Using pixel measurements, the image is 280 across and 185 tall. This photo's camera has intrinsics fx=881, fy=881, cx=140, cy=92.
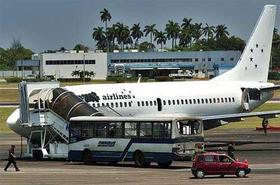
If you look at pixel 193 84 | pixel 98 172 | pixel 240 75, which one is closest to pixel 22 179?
pixel 98 172

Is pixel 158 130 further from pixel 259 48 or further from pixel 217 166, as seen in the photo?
pixel 259 48

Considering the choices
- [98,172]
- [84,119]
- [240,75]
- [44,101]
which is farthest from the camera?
[240,75]

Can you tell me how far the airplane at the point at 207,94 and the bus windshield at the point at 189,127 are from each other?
7.23 m

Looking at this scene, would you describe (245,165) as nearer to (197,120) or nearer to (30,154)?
(197,120)

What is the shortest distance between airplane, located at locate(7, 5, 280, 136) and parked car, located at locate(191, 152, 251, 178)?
14846mm

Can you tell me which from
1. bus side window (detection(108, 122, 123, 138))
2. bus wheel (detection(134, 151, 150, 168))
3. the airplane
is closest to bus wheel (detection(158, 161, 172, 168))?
bus wheel (detection(134, 151, 150, 168))

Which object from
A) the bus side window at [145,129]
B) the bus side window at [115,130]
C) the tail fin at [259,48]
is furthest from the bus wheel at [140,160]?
the tail fin at [259,48]

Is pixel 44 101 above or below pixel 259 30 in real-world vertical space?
below

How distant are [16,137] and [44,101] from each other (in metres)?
22.8

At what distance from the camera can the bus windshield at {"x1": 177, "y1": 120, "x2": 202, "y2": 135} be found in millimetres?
53000

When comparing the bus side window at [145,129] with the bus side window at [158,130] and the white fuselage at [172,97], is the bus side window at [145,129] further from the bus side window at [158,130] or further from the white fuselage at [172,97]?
the white fuselage at [172,97]

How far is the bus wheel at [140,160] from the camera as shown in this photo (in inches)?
2099

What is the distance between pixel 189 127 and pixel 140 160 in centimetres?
359

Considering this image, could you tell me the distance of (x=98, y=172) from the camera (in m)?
49.6
